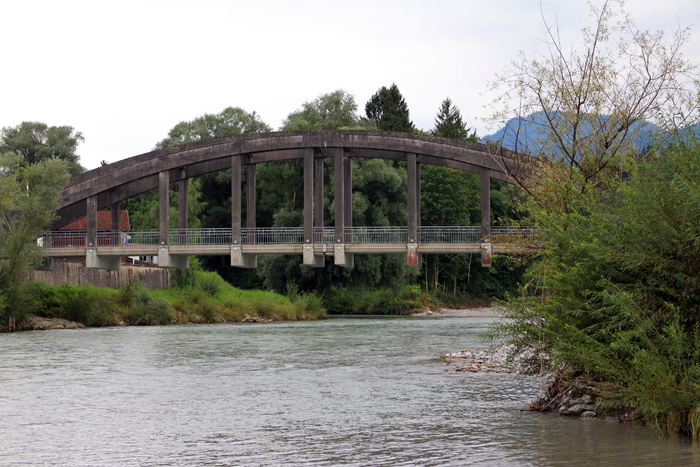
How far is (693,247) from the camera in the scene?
1062 cm

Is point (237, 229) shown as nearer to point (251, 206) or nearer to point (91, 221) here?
point (251, 206)

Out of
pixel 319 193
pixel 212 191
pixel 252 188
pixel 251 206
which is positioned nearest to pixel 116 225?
pixel 251 206

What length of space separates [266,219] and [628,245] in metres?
63.0

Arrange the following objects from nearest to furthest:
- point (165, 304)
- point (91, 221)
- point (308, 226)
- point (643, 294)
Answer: point (643, 294)
point (165, 304)
point (308, 226)
point (91, 221)

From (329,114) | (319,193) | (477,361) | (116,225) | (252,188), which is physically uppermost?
(329,114)

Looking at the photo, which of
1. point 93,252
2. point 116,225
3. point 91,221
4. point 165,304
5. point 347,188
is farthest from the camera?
point 116,225

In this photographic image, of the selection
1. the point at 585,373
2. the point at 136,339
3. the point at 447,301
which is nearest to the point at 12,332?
the point at 136,339

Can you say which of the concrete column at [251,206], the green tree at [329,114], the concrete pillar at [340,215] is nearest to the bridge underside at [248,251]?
the concrete pillar at [340,215]

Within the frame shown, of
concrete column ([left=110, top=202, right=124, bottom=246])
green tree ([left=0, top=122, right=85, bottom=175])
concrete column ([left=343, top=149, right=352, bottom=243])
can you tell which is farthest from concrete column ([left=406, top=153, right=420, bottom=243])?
green tree ([left=0, top=122, right=85, bottom=175])

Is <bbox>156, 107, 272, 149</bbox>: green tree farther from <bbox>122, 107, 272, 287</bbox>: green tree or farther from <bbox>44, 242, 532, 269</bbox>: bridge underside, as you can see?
<bbox>44, 242, 532, 269</bbox>: bridge underside

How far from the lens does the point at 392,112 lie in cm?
8694

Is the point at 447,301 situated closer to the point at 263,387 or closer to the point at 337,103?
the point at 337,103

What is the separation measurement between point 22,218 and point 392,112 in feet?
168

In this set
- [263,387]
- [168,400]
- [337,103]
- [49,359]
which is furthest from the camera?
[337,103]
